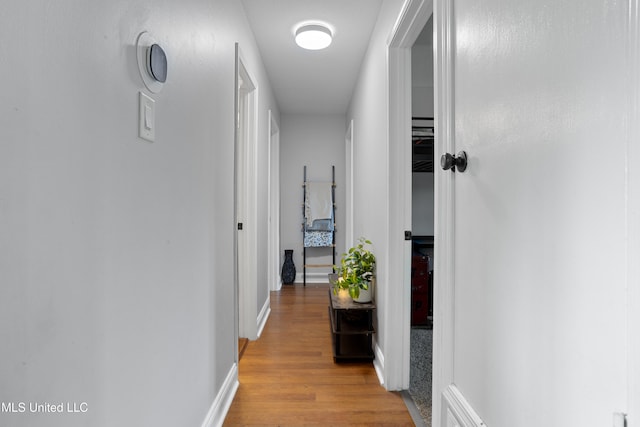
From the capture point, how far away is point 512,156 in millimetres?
707

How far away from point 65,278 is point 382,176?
1754 millimetres

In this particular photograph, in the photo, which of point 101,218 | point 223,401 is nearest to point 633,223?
point 101,218

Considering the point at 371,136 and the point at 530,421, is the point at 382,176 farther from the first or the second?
the point at 530,421

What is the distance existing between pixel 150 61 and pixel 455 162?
0.95 m

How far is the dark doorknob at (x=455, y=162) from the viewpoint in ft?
3.01

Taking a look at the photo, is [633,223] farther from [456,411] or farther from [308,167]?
[308,167]

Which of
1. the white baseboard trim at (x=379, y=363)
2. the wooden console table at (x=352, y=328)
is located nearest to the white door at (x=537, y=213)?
the white baseboard trim at (x=379, y=363)

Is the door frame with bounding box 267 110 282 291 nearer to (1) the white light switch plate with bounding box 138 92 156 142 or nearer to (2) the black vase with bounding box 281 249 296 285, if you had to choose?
(2) the black vase with bounding box 281 249 296 285

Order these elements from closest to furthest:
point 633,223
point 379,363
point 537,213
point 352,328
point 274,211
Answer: point 633,223, point 537,213, point 379,363, point 352,328, point 274,211

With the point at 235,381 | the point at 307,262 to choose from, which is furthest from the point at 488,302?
the point at 307,262

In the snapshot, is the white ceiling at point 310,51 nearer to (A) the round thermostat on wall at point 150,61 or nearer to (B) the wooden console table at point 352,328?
(A) the round thermostat on wall at point 150,61

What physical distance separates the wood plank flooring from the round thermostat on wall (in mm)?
1622

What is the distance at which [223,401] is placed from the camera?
1691 millimetres

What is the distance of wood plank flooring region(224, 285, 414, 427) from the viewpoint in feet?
5.49
